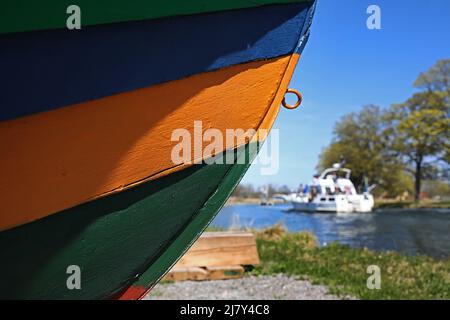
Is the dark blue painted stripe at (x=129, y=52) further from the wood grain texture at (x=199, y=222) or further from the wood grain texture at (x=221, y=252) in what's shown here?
the wood grain texture at (x=221, y=252)

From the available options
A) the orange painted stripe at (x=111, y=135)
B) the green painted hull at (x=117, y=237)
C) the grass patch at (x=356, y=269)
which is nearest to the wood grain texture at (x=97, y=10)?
the orange painted stripe at (x=111, y=135)

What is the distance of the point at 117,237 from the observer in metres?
1.47

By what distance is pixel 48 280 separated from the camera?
57.4 inches

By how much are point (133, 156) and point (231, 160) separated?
357 millimetres

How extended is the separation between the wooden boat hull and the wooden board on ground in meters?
3.95

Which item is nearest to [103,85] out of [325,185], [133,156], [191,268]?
[133,156]

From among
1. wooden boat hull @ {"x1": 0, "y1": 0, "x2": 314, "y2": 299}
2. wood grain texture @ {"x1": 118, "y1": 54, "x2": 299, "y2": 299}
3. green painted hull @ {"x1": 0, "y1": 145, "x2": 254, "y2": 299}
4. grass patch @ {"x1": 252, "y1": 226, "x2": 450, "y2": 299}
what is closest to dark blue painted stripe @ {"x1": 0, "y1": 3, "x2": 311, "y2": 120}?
wooden boat hull @ {"x1": 0, "y1": 0, "x2": 314, "y2": 299}

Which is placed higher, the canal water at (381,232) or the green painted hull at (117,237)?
the green painted hull at (117,237)

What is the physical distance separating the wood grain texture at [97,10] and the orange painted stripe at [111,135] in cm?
21

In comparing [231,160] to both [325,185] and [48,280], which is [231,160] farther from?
[325,185]

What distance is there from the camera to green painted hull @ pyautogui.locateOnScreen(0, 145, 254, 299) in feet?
4.58

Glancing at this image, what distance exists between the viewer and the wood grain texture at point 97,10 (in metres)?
1.26

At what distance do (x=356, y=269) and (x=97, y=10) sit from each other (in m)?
5.31
